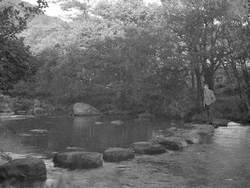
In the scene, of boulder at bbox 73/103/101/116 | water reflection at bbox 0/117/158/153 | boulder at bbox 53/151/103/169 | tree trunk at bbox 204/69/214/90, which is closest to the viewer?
boulder at bbox 53/151/103/169

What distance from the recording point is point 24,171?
11.9 meters

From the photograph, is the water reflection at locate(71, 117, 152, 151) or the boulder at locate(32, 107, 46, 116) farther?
the boulder at locate(32, 107, 46, 116)

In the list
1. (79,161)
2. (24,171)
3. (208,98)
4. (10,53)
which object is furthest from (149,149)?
(208,98)

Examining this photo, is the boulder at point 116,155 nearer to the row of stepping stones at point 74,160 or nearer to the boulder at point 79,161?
the row of stepping stones at point 74,160

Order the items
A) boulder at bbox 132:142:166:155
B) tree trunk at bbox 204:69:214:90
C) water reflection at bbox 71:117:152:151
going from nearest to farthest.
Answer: boulder at bbox 132:142:166:155
water reflection at bbox 71:117:152:151
tree trunk at bbox 204:69:214:90

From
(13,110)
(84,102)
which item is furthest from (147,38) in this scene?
(13,110)

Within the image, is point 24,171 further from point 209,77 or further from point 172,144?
point 209,77

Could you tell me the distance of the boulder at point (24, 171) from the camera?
11734mm

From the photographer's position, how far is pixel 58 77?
1815 inches

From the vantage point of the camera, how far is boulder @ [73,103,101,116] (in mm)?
40375

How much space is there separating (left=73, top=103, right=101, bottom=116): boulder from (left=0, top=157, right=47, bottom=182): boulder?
2809 cm

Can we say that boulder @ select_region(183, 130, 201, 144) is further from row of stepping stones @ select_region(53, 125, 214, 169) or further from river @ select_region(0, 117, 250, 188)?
river @ select_region(0, 117, 250, 188)

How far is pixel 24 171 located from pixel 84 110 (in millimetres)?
29145

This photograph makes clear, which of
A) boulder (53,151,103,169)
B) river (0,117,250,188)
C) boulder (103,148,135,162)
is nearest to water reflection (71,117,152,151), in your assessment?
river (0,117,250,188)
